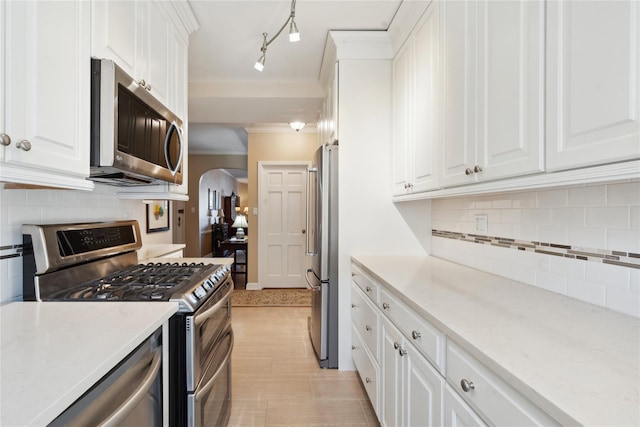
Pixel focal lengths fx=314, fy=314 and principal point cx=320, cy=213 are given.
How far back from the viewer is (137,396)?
0.90 m

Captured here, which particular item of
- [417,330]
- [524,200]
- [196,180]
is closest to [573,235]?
[524,200]

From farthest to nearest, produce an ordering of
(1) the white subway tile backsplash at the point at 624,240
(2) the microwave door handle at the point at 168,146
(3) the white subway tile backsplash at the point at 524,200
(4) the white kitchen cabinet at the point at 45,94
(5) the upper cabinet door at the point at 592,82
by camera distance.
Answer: (2) the microwave door handle at the point at 168,146 → (3) the white subway tile backsplash at the point at 524,200 → (1) the white subway tile backsplash at the point at 624,240 → (4) the white kitchen cabinet at the point at 45,94 → (5) the upper cabinet door at the point at 592,82

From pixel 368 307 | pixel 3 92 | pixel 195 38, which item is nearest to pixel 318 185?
pixel 368 307

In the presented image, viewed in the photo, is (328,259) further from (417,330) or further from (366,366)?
(417,330)

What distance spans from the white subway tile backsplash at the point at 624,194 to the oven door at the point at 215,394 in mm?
1753

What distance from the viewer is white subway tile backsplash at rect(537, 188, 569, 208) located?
A: 1309 mm

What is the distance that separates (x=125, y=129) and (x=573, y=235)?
191 centimetres

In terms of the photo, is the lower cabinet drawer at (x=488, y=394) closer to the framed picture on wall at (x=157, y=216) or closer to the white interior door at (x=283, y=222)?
the framed picture on wall at (x=157, y=216)

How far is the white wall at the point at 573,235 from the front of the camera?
42.1 inches

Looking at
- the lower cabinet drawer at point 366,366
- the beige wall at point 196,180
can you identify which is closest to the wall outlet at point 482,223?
the lower cabinet drawer at point 366,366

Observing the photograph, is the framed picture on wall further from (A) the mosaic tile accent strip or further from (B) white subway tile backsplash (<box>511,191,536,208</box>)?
(B) white subway tile backsplash (<box>511,191,536,208</box>)

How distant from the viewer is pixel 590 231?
1194 millimetres

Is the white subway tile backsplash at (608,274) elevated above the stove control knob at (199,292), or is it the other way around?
the white subway tile backsplash at (608,274)

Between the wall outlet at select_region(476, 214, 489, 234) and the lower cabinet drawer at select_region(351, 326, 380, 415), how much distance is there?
0.99 meters
